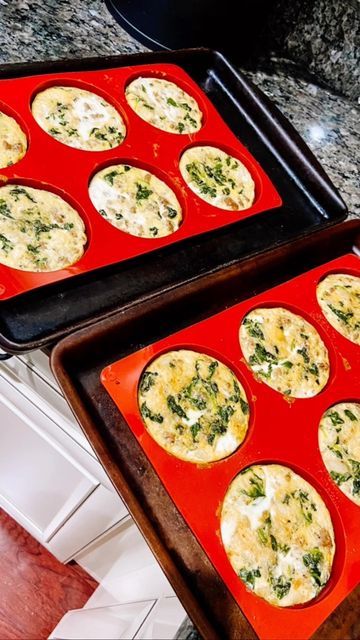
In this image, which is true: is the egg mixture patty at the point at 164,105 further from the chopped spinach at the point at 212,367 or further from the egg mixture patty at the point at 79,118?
the chopped spinach at the point at 212,367

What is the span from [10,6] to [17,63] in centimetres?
50

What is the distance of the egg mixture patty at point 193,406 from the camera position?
1341 millimetres

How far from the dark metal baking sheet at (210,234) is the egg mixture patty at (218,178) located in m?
0.10

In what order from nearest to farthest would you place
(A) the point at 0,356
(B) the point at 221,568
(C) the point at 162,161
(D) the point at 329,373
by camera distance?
(B) the point at 221,568, (A) the point at 0,356, (D) the point at 329,373, (C) the point at 162,161

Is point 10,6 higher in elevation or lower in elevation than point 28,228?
higher

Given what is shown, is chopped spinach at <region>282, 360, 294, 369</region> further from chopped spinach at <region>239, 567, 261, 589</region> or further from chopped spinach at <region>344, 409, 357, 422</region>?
chopped spinach at <region>239, 567, 261, 589</region>

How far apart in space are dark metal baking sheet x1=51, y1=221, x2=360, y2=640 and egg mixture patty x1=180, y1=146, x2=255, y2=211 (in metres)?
0.29

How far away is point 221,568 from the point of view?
1.16 metres

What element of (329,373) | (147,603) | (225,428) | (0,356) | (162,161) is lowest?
(147,603)

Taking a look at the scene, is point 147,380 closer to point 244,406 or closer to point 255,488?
point 244,406

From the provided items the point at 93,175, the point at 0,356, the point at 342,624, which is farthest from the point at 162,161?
the point at 342,624

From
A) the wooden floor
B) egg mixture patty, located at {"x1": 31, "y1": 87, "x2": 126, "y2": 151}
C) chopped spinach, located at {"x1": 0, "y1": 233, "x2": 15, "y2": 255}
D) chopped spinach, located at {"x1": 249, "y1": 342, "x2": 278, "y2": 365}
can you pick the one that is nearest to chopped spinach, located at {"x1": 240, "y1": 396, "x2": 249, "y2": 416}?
chopped spinach, located at {"x1": 249, "y1": 342, "x2": 278, "y2": 365}

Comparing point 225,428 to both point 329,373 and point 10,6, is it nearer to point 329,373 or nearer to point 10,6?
point 329,373

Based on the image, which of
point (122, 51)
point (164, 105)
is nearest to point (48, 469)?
point (164, 105)
